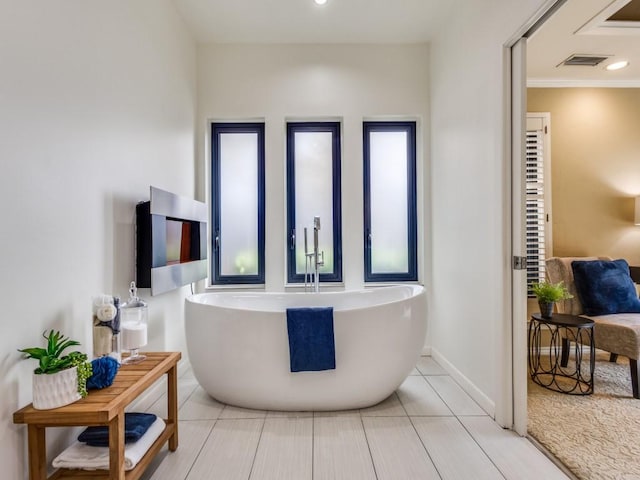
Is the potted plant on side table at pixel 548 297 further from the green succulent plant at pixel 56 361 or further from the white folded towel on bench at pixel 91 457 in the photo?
the green succulent plant at pixel 56 361

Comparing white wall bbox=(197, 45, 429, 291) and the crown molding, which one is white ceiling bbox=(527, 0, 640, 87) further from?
white wall bbox=(197, 45, 429, 291)

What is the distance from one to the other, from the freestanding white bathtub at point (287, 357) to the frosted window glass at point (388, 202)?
1289 mm

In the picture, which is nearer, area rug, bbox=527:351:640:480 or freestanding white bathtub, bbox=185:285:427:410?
area rug, bbox=527:351:640:480

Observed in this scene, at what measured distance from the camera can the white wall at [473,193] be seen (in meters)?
2.17

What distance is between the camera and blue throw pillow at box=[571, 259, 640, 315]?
300 centimetres

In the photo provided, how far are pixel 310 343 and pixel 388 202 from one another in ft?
6.26

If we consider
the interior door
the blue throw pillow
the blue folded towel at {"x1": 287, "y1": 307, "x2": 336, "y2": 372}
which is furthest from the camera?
the blue throw pillow

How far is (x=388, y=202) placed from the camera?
3701mm

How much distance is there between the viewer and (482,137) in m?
2.40

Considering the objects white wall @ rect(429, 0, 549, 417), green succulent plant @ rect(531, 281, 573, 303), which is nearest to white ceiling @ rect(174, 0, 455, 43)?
white wall @ rect(429, 0, 549, 417)

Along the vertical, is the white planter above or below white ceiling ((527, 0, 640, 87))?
below

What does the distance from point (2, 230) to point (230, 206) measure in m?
2.40

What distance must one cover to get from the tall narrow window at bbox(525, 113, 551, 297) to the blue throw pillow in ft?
1.23

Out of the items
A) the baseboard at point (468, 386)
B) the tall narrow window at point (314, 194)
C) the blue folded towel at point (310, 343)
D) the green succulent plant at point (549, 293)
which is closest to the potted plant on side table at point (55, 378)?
the blue folded towel at point (310, 343)
